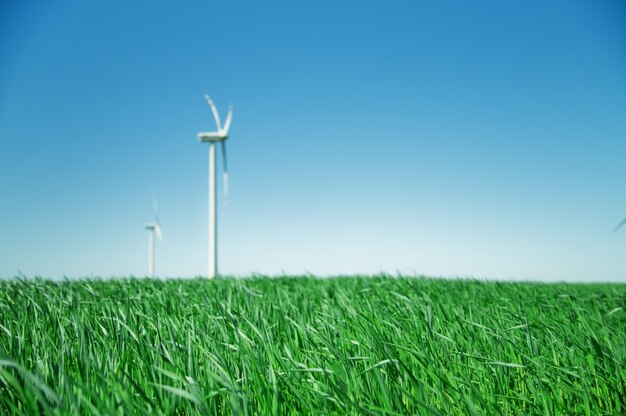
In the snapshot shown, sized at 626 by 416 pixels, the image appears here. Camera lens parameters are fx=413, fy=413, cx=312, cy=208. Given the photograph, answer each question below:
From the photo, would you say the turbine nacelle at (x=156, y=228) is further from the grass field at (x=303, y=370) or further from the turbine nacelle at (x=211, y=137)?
the grass field at (x=303, y=370)

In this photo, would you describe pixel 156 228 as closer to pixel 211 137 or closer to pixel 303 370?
pixel 211 137

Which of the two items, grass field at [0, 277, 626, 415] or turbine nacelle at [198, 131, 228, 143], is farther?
turbine nacelle at [198, 131, 228, 143]

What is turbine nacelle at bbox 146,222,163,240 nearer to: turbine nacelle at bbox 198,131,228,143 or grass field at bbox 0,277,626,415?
turbine nacelle at bbox 198,131,228,143

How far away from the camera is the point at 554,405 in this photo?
2.07 m

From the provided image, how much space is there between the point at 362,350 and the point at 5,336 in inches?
100

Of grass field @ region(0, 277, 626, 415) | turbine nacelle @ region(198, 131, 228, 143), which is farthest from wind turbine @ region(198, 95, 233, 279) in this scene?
grass field @ region(0, 277, 626, 415)

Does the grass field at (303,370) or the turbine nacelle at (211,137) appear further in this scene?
the turbine nacelle at (211,137)

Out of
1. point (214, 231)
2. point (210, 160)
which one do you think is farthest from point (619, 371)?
point (210, 160)

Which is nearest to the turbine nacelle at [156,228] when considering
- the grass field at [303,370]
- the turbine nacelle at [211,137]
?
the turbine nacelle at [211,137]

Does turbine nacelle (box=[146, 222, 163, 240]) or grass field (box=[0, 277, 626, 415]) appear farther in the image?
turbine nacelle (box=[146, 222, 163, 240])

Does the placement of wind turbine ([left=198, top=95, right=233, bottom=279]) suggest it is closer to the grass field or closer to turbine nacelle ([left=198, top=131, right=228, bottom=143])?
turbine nacelle ([left=198, top=131, right=228, bottom=143])

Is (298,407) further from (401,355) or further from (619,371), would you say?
(619,371)

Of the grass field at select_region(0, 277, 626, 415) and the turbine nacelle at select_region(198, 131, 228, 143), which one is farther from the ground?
the turbine nacelle at select_region(198, 131, 228, 143)

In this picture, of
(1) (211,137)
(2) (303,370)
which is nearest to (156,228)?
(1) (211,137)
